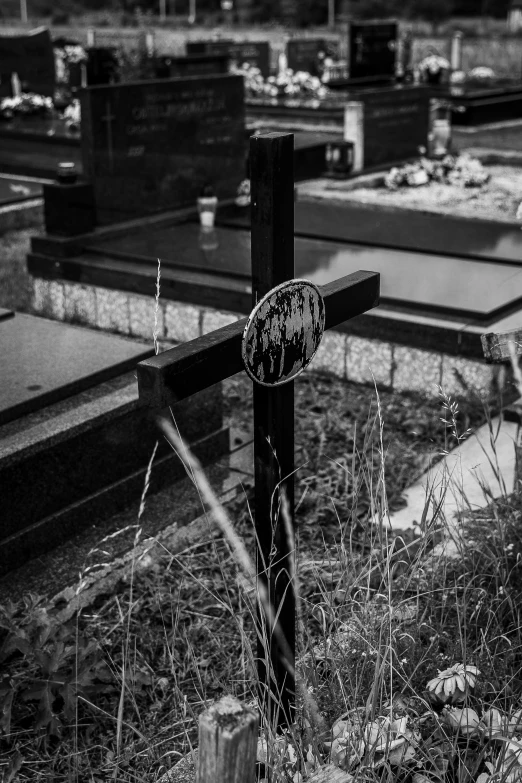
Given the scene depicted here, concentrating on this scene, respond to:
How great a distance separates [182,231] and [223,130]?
1.23 metres

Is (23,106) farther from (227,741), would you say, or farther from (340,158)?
(227,741)

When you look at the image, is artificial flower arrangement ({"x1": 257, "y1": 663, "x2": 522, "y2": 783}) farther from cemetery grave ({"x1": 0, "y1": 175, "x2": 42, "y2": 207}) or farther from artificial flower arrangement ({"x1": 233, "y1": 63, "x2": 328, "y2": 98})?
artificial flower arrangement ({"x1": 233, "y1": 63, "x2": 328, "y2": 98})

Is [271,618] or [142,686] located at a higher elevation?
[271,618]

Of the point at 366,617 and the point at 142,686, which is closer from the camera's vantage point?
the point at 366,617

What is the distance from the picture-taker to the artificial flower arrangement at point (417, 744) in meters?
2.01

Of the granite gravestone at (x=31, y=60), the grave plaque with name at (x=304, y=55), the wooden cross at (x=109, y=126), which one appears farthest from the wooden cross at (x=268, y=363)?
the grave plaque with name at (x=304, y=55)

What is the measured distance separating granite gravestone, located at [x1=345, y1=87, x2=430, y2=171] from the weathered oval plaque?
8.45 metres

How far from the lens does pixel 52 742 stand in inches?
114

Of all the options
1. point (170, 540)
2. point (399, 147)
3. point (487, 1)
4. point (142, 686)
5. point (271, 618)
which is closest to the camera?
point (271, 618)

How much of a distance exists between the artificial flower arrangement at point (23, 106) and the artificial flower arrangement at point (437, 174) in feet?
16.5

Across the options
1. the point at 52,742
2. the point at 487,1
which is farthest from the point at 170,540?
the point at 487,1

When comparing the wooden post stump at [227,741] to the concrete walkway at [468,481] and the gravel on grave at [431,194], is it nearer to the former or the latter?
the concrete walkway at [468,481]

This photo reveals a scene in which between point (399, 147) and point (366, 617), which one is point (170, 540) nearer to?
point (366, 617)

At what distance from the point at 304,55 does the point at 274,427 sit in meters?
17.8
